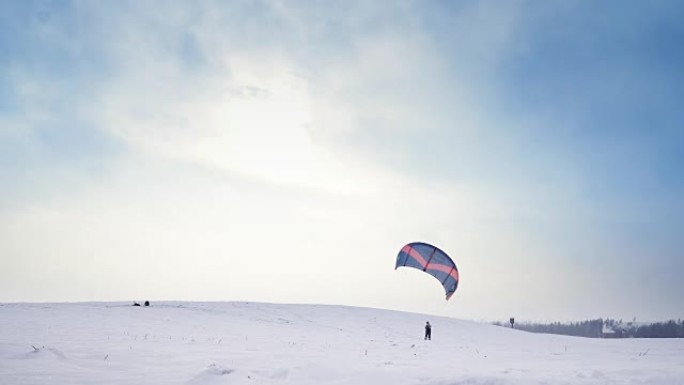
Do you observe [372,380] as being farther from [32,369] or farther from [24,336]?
[24,336]

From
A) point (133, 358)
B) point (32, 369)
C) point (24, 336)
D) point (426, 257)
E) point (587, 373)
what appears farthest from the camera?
point (426, 257)

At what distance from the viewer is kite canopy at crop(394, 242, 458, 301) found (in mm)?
24422

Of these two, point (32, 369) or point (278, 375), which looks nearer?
point (32, 369)

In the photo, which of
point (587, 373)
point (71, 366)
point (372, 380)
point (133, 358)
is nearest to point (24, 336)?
point (133, 358)

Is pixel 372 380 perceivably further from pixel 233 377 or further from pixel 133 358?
pixel 133 358

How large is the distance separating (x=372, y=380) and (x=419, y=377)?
0.96 metres

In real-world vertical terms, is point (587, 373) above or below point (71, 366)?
above

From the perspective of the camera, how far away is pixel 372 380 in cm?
988

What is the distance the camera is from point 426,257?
24672mm

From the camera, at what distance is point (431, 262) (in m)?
24.7

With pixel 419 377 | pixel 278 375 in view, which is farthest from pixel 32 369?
pixel 419 377

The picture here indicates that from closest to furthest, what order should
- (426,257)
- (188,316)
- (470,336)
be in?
(426,257) < (188,316) < (470,336)

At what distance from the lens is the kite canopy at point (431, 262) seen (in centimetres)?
2442

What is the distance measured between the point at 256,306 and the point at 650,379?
38.7 metres
